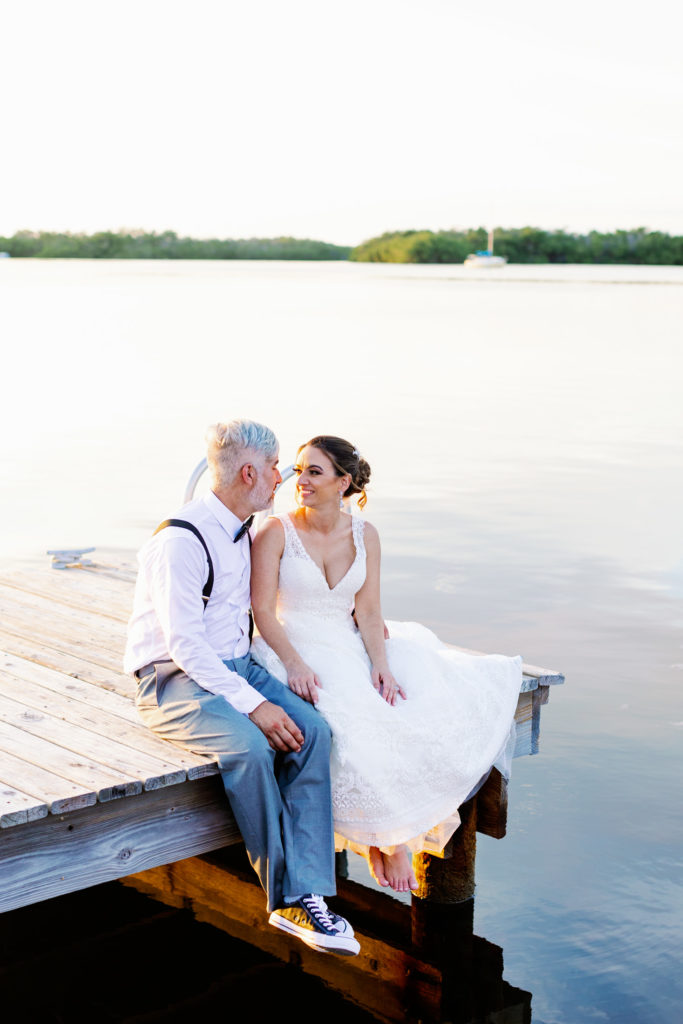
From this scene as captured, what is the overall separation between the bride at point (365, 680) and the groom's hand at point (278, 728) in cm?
20

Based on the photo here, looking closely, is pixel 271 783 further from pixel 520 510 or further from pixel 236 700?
pixel 520 510

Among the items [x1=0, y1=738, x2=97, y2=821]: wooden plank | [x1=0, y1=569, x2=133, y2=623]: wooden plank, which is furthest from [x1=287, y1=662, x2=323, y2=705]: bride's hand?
[x1=0, y1=569, x2=133, y2=623]: wooden plank

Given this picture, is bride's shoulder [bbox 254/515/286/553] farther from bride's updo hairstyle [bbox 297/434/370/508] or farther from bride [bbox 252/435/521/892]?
bride's updo hairstyle [bbox 297/434/370/508]

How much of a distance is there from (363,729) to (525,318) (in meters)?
42.8

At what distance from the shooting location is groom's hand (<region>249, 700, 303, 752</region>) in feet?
11.9

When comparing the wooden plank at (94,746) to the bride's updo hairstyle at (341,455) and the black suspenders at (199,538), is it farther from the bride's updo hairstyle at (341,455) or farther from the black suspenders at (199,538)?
the bride's updo hairstyle at (341,455)

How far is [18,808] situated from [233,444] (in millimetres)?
1234

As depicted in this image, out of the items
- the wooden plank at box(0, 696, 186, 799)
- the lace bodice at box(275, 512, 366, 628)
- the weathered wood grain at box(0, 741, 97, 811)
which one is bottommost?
the wooden plank at box(0, 696, 186, 799)

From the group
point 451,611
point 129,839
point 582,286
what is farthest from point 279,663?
point 582,286

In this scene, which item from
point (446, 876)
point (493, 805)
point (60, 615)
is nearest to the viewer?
point (493, 805)

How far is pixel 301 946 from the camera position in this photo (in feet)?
15.2

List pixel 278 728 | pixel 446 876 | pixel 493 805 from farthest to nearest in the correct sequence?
pixel 446 876, pixel 493 805, pixel 278 728

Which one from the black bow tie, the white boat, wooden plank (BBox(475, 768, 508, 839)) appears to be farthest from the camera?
the white boat

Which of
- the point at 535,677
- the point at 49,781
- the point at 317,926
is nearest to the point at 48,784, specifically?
the point at 49,781
